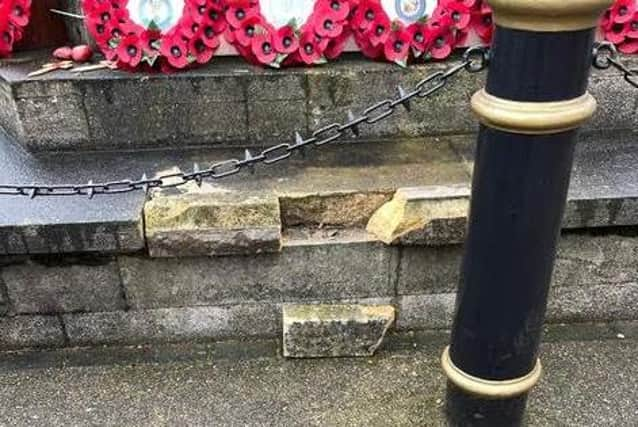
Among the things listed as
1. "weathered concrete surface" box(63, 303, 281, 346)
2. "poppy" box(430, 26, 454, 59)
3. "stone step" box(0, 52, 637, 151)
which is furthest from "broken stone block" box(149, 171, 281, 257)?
"poppy" box(430, 26, 454, 59)

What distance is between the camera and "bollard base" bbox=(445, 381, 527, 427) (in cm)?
212

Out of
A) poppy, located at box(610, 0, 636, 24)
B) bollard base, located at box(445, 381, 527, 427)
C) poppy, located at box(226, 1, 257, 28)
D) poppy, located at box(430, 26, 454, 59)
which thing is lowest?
bollard base, located at box(445, 381, 527, 427)

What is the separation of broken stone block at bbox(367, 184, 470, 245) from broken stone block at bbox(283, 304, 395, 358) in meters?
0.29

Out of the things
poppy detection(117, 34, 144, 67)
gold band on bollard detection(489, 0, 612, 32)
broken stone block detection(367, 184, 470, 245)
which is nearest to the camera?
gold band on bollard detection(489, 0, 612, 32)

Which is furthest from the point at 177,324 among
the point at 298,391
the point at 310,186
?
the point at 310,186

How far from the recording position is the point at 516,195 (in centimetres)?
178

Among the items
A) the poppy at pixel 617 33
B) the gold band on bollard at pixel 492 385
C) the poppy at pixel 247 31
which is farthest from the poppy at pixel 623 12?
the gold band on bollard at pixel 492 385

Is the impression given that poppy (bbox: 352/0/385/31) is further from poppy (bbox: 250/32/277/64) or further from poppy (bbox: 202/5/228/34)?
poppy (bbox: 202/5/228/34)

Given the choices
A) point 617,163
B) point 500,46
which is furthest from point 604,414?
point 500,46

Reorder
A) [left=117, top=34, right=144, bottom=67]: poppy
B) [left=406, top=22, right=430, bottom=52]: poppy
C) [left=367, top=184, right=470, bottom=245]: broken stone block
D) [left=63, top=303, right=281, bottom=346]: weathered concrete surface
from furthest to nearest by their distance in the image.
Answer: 1. [left=406, top=22, right=430, bottom=52]: poppy
2. [left=117, top=34, right=144, bottom=67]: poppy
3. [left=63, top=303, right=281, bottom=346]: weathered concrete surface
4. [left=367, top=184, right=470, bottom=245]: broken stone block

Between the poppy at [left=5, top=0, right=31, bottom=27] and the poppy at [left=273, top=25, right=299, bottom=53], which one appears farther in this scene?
the poppy at [left=5, top=0, right=31, bottom=27]

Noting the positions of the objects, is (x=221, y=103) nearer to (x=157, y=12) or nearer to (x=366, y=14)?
(x=157, y=12)

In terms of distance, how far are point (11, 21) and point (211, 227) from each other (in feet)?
4.68

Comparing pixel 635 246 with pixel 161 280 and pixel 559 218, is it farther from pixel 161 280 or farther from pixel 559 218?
pixel 161 280
